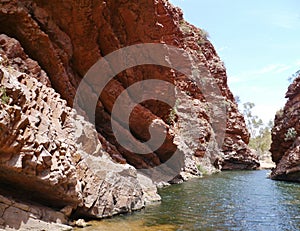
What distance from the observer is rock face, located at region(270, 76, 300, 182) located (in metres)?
29.8

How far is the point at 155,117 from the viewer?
2706cm

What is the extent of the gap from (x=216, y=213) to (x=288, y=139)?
20.5m

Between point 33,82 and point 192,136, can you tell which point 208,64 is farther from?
point 33,82

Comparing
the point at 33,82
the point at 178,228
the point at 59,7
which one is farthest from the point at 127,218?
the point at 59,7

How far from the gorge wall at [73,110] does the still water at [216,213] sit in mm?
1262

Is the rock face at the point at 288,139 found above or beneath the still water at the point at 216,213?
above

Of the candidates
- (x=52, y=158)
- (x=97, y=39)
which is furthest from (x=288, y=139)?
(x=52, y=158)

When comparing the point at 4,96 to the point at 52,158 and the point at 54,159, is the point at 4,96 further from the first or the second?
the point at 54,159

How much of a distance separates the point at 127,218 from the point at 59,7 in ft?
43.4

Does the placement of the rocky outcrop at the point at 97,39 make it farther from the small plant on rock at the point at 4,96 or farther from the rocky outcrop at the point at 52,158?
the small plant on rock at the point at 4,96

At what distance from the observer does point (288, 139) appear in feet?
108

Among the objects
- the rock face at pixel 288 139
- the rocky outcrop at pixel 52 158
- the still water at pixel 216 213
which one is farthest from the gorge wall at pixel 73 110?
the rock face at pixel 288 139

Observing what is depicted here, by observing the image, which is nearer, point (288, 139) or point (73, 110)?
point (73, 110)

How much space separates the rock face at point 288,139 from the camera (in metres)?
29.8
